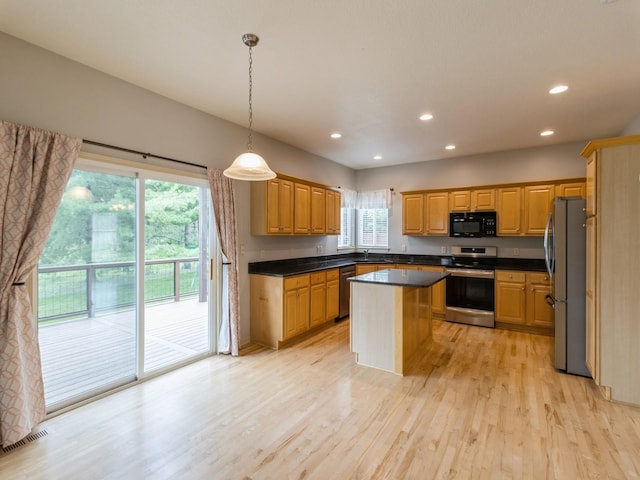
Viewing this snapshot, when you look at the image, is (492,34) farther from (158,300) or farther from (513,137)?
(158,300)

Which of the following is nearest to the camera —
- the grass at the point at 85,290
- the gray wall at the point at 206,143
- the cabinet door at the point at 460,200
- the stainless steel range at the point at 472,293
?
the gray wall at the point at 206,143

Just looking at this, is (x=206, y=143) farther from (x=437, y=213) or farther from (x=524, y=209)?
(x=524, y=209)

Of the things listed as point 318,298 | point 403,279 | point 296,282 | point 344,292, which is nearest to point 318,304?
point 318,298

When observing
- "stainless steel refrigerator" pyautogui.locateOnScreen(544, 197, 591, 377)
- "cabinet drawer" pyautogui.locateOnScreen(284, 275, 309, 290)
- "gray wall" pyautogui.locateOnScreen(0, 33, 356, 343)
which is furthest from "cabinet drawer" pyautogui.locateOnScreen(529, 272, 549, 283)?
"gray wall" pyautogui.locateOnScreen(0, 33, 356, 343)

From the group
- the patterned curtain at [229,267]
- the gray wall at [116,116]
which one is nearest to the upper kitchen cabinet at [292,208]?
the gray wall at [116,116]

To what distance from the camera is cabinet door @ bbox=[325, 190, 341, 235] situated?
5.35m

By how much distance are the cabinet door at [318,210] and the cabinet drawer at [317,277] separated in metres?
0.75

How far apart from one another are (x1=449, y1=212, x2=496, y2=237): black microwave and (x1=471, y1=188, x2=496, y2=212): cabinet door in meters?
0.09

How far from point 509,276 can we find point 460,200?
146 centimetres

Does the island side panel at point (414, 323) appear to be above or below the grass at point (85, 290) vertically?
below

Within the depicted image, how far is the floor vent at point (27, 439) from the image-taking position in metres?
2.11

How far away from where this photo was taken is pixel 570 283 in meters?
3.32

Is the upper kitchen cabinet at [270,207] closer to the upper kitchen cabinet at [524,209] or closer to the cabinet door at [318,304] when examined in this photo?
the cabinet door at [318,304]

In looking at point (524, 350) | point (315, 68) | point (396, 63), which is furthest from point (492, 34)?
point (524, 350)
